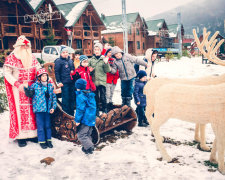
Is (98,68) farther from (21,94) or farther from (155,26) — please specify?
(155,26)

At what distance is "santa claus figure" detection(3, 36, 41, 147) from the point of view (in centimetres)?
393

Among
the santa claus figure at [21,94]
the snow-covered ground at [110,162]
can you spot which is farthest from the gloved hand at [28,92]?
the snow-covered ground at [110,162]

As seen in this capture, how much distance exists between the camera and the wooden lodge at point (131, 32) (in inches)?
1283

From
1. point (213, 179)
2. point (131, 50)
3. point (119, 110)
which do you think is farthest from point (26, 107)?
point (131, 50)

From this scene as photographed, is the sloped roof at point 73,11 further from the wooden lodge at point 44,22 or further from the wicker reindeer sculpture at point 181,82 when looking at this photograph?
the wicker reindeer sculpture at point 181,82

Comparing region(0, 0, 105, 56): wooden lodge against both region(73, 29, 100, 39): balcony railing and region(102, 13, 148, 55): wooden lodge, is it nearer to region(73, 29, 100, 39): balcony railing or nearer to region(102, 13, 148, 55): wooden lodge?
region(73, 29, 100, 39): balcony railing

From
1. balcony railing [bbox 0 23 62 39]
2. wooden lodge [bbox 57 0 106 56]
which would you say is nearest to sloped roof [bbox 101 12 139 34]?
wooden lodge [bbox 57 0 106 56]

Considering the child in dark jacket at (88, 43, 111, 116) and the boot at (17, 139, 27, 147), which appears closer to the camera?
the boot at (17, 139, 27, 147)

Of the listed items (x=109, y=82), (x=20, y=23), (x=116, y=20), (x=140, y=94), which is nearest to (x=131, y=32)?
(x=116, y=20)

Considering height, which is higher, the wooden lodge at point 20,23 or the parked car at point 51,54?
the wooden lodge at point 20,23

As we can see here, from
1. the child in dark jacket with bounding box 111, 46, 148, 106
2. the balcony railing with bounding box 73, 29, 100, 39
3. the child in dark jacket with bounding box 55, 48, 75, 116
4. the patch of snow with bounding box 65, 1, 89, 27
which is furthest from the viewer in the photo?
the balcony railing with bounding box 73, 29, 100, 39

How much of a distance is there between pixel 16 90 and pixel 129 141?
2.35 metres

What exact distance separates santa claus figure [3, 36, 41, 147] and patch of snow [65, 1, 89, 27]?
787 inches

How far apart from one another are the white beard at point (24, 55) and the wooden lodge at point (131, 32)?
2829 centimetres
